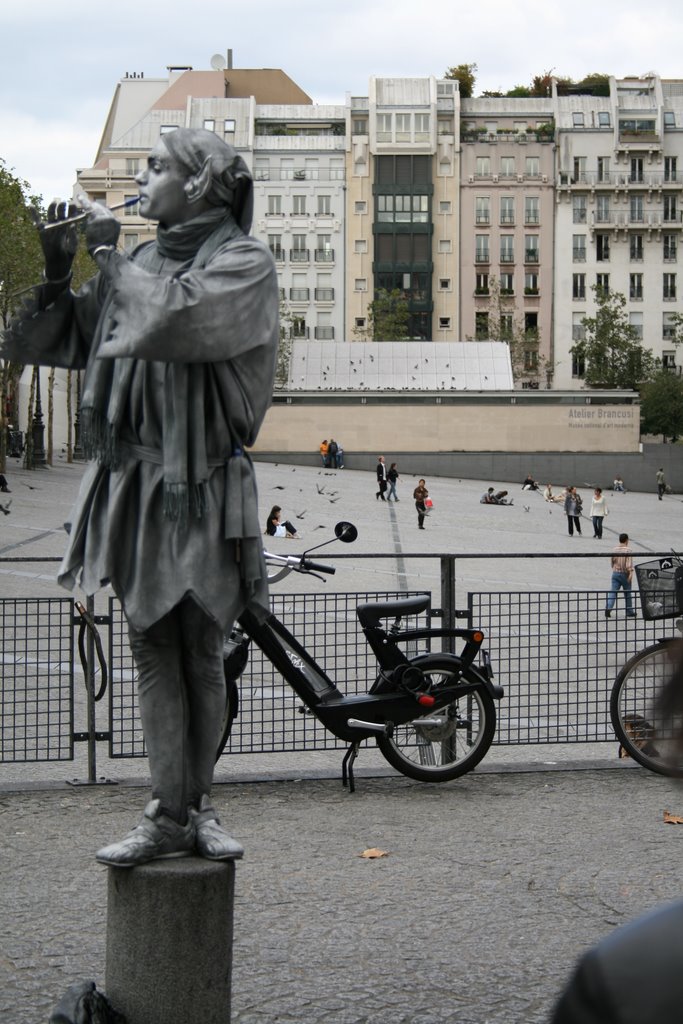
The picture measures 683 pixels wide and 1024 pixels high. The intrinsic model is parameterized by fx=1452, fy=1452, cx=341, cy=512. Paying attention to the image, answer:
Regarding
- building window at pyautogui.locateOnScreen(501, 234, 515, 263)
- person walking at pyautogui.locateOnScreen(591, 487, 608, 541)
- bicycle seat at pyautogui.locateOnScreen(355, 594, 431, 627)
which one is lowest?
bicycle seat at pyautogui.locateOnScreen(355, 594, 431, 627)

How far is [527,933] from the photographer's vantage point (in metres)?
5.01

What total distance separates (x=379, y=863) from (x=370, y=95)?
101 m

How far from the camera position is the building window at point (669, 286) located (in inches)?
4085

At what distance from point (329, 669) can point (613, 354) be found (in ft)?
291

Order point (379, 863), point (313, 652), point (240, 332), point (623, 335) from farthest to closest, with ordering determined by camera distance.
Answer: point (623, 335) → point (313, 652) → point (379, 863) → point (240, 332)

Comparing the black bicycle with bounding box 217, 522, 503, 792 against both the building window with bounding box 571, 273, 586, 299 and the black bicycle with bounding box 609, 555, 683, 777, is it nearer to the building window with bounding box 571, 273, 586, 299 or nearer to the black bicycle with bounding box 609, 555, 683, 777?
the black bicycle with bounding box 609, 555, 683, 777

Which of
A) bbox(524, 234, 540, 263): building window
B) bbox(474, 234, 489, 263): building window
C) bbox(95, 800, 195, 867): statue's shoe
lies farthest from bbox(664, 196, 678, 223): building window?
bbox(95, 800, 195, 867): statue's shoe

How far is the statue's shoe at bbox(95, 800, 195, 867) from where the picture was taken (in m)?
3.99

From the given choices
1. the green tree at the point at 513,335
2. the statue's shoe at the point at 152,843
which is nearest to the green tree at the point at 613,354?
the green tree at the point at 513,335

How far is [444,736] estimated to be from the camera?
7.40 meters

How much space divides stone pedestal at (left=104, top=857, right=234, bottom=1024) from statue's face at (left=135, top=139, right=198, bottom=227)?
72.3 inches

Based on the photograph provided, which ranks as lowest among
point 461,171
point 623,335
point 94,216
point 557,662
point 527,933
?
point 527,933

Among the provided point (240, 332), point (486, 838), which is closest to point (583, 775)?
point (486, 838)

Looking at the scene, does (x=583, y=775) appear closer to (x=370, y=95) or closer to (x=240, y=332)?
(x=240, y=332)
